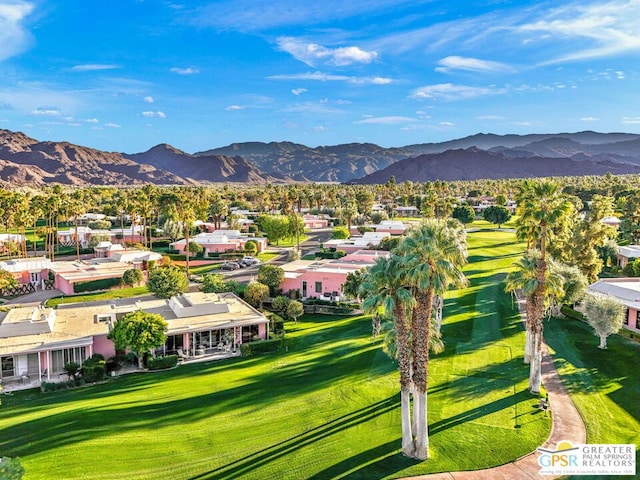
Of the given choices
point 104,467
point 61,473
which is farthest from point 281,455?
point 61,473

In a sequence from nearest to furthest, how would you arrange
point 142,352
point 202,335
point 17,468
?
point 17,468
point 142,352
point 202,335

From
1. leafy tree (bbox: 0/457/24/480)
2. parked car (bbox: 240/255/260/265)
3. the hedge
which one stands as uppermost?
leafy tree (bbox: 0/457/24/480)

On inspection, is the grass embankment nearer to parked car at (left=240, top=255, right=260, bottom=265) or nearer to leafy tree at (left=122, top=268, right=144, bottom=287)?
leafy tree at (left=122, top=268, right=144, bottom=287)

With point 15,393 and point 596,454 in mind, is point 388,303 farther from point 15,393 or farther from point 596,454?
point 15,393

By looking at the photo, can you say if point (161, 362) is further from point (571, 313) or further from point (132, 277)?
point (571, 313)

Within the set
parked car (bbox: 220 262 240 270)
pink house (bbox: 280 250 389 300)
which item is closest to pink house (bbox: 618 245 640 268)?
pink house (bbox: 280 250 389 300)

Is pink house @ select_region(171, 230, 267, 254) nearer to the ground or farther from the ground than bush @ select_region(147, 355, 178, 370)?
farther from the ground

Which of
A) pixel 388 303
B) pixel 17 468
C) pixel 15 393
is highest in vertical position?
pixel 388 303
